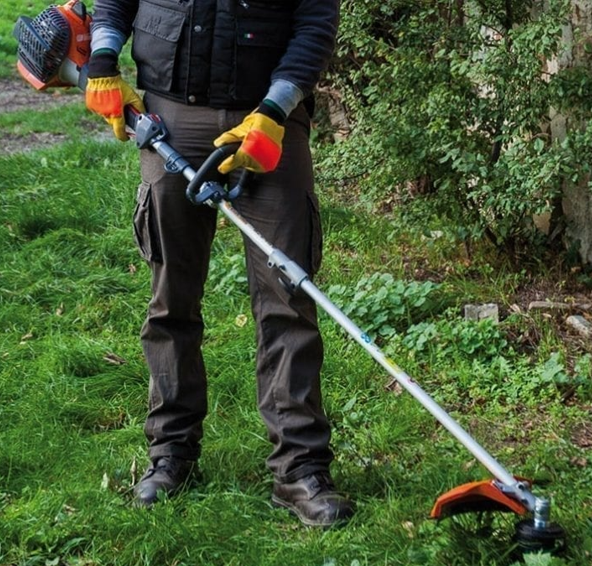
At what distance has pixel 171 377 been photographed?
3805 millimetres

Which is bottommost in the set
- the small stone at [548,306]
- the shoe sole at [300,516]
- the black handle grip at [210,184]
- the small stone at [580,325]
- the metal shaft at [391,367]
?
the shoe sole at [300,516]

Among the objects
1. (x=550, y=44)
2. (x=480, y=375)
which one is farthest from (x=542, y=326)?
(x=550, y=44)

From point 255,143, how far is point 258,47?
1.28 ft

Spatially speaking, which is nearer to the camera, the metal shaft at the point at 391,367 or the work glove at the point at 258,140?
the metal shaft at the point at 391,367

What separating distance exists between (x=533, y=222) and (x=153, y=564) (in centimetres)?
291

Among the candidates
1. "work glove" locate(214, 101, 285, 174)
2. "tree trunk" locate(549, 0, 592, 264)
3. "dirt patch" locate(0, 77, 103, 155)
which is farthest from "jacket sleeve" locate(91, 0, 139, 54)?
"dirt patch" locate(0, 77, 103, 155)

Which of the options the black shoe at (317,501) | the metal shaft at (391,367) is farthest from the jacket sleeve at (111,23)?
the black shoe at (317,501)

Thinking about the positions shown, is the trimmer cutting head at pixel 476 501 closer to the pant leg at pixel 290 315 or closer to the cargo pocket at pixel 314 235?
the pant leg at pixel 290 315

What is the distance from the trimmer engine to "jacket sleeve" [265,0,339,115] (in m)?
0.87

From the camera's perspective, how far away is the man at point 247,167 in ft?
11.3

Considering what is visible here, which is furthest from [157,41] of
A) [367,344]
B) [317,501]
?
[317,501]

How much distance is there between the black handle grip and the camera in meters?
3.35

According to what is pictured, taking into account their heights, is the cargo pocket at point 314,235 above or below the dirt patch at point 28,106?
above

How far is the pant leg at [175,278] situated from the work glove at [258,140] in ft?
0.64
